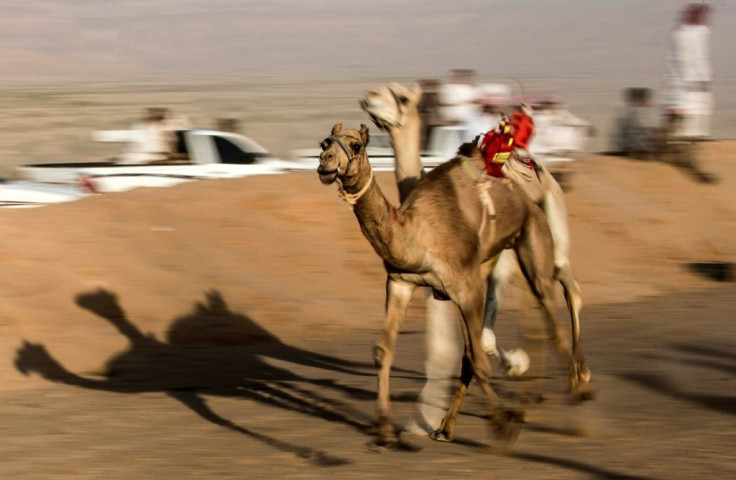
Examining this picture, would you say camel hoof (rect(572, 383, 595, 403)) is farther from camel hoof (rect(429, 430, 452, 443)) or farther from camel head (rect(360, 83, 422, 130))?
camel head (rect(360, 83, 422, 130))

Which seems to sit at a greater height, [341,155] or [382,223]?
[341,155]

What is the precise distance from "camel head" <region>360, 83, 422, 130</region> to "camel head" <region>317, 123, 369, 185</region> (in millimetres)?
919

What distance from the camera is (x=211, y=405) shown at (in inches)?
374

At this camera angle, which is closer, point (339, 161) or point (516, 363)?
point (339, 161)

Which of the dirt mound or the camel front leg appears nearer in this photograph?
the camel front leg

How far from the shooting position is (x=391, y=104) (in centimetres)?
786

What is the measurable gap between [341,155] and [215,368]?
5.21 meters

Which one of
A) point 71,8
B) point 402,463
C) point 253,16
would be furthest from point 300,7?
point 402,463

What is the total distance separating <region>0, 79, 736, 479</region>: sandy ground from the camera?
7727 millimetres

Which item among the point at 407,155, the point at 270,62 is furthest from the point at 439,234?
the point at 270,62

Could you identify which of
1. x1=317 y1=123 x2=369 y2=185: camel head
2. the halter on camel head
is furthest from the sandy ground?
x1=317 y1=123 x2=369 y2=185: camel head

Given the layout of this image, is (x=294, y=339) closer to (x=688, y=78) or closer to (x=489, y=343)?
(x=489, y=343)

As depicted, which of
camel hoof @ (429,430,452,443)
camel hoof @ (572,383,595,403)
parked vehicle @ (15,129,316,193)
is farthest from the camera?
parked vehicle @ (15,129,316,193)

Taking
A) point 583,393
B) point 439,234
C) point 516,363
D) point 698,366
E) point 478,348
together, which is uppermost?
point 439,234
